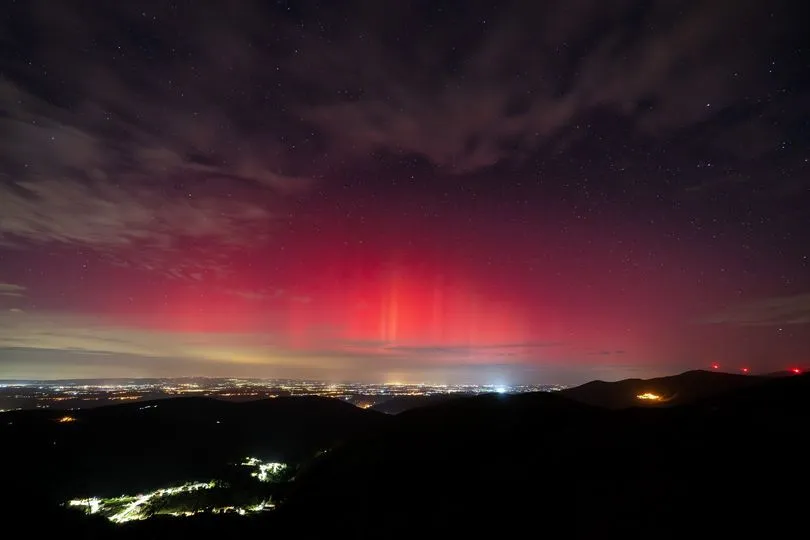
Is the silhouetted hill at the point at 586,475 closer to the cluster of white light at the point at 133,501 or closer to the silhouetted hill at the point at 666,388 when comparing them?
the cluster of white light at the point at 133,501

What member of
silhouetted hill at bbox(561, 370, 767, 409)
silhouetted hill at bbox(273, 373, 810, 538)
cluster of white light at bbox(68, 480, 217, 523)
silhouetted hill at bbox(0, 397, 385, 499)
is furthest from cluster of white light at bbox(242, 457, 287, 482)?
silhouetted hill at bbox(561, 370, 767, 409)

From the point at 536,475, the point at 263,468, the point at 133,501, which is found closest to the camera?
the point at 536,475

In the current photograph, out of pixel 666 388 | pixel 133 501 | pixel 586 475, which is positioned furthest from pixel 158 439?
pixel 666 388

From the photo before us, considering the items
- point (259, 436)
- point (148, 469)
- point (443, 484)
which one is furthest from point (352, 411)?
point (443, 484)

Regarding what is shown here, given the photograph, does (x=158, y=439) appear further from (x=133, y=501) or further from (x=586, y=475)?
(x=586, y=475)

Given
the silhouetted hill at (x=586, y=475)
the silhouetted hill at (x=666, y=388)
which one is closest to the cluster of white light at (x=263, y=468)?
the silhouetted hill at (x=586, y=475)
